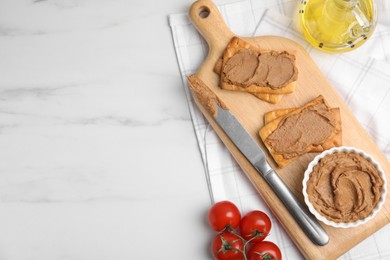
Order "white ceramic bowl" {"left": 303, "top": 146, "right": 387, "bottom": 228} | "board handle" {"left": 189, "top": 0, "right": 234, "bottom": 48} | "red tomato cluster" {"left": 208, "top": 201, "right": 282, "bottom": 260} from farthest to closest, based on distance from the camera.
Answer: "board handle" {"left": 189, "top": 0, "right": 234, "bottom": 48}, "red tomato cluster" {"left": 208, "top": 201, "right": 282, "bottom": 260}, "white ceramic bowl" {"left": 303, "top": 146, "right": 387, "bottom": 228}

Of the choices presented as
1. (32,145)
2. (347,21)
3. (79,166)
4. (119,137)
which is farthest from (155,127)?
(347,21)

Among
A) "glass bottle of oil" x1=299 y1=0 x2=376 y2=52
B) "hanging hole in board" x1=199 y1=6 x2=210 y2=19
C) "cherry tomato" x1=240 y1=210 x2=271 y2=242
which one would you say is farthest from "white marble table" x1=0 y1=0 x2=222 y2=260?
"glass bottle of oil" x1=299 y1=0 x2=376 y2=52

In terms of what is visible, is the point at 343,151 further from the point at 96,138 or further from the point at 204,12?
the point at 96,138

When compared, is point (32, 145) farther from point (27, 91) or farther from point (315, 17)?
point (315, 17)

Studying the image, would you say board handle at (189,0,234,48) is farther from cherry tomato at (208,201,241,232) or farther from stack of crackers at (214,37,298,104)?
cherry tomato at (208,201,241,232)

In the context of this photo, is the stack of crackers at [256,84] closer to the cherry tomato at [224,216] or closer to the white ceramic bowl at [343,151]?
the white ceramic bowl at [343,151]

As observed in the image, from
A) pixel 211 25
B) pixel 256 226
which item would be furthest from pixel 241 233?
pixel 211 25
